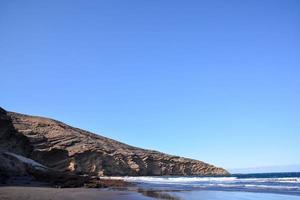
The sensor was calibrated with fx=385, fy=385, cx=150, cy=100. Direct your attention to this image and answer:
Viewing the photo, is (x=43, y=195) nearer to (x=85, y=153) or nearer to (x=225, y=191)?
(x=225, y=191)

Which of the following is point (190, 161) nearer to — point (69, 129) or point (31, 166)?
point (69, 129)

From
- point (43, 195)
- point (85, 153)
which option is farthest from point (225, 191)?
point (85, 153)

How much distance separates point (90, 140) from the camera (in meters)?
100

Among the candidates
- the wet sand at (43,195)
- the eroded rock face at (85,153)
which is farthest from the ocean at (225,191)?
the eroded rock face at (85,153)

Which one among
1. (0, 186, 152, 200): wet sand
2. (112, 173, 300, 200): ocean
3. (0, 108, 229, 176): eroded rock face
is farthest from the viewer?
(0, 108, 229, 176): eroded rock face

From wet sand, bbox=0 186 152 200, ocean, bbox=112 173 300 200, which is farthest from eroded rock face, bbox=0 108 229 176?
wet sand, bbox=0 186 152 200

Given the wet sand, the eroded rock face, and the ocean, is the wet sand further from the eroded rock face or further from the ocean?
the eroded rock face

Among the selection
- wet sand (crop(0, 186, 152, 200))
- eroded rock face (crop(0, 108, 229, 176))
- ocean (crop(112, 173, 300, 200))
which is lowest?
wet sand (crop(0, 186, 152, 200))

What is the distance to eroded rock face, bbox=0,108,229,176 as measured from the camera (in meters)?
78.4

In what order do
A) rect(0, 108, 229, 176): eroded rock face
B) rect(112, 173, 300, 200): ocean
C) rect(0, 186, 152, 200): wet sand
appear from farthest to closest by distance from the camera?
1. rect(0, 108, 229, 176): eroded rock face
2. rect(112, 173, 300, 200): ocean
3. rect(0, 186, 152, 200): wet sand

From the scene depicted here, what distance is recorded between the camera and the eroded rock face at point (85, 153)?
78.4 metres

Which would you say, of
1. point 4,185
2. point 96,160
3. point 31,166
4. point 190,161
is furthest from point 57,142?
point 4,185

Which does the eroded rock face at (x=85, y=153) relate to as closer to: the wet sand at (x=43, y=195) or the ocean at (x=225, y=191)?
the ocean at (x=225, y=191)

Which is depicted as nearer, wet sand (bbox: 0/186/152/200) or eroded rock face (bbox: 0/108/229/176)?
wet sand (bbox: 0/186/152/200)
